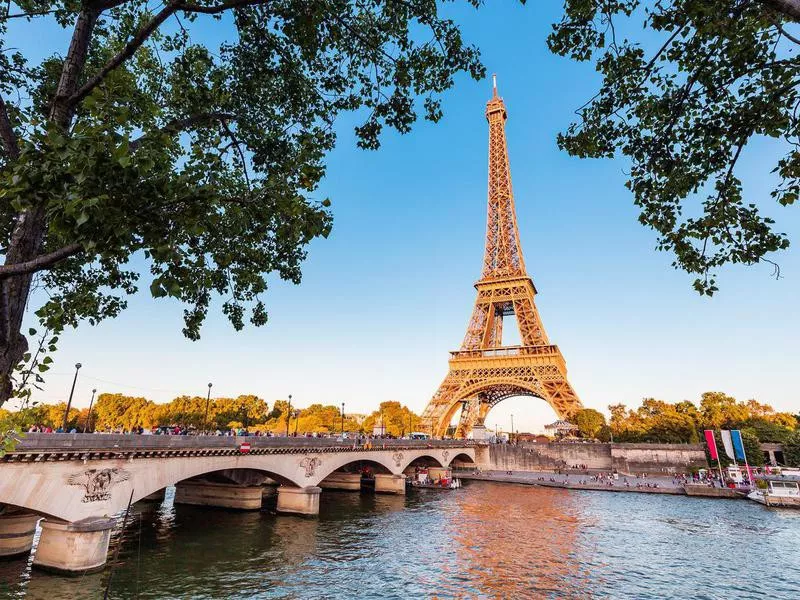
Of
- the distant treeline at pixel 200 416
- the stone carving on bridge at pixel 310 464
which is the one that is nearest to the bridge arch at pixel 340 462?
the stone carving on bridge at pixel 310 464

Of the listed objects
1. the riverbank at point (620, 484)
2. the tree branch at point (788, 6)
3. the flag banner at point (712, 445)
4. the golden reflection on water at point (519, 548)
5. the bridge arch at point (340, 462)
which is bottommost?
the golden reflection on water at point (519, 548)

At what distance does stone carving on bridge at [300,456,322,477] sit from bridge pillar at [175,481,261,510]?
4.13 meters

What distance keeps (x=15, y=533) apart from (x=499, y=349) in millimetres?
57767

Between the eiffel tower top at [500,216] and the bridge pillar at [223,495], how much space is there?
5284 cm

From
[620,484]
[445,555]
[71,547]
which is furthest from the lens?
[620,484]

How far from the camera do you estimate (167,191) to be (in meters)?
4.48

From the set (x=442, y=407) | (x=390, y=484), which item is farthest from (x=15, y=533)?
(x=442, y=407)

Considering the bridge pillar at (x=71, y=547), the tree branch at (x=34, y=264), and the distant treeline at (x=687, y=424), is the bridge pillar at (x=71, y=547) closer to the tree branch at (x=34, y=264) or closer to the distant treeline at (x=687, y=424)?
the tree branch at (x=34, y=264)

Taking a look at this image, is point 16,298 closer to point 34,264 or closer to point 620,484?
point 34,264

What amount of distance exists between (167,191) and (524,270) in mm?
72381

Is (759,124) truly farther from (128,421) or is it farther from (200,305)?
(128,421)

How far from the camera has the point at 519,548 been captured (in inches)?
875

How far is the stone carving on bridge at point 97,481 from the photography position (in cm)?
1636

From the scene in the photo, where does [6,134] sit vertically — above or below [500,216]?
below
